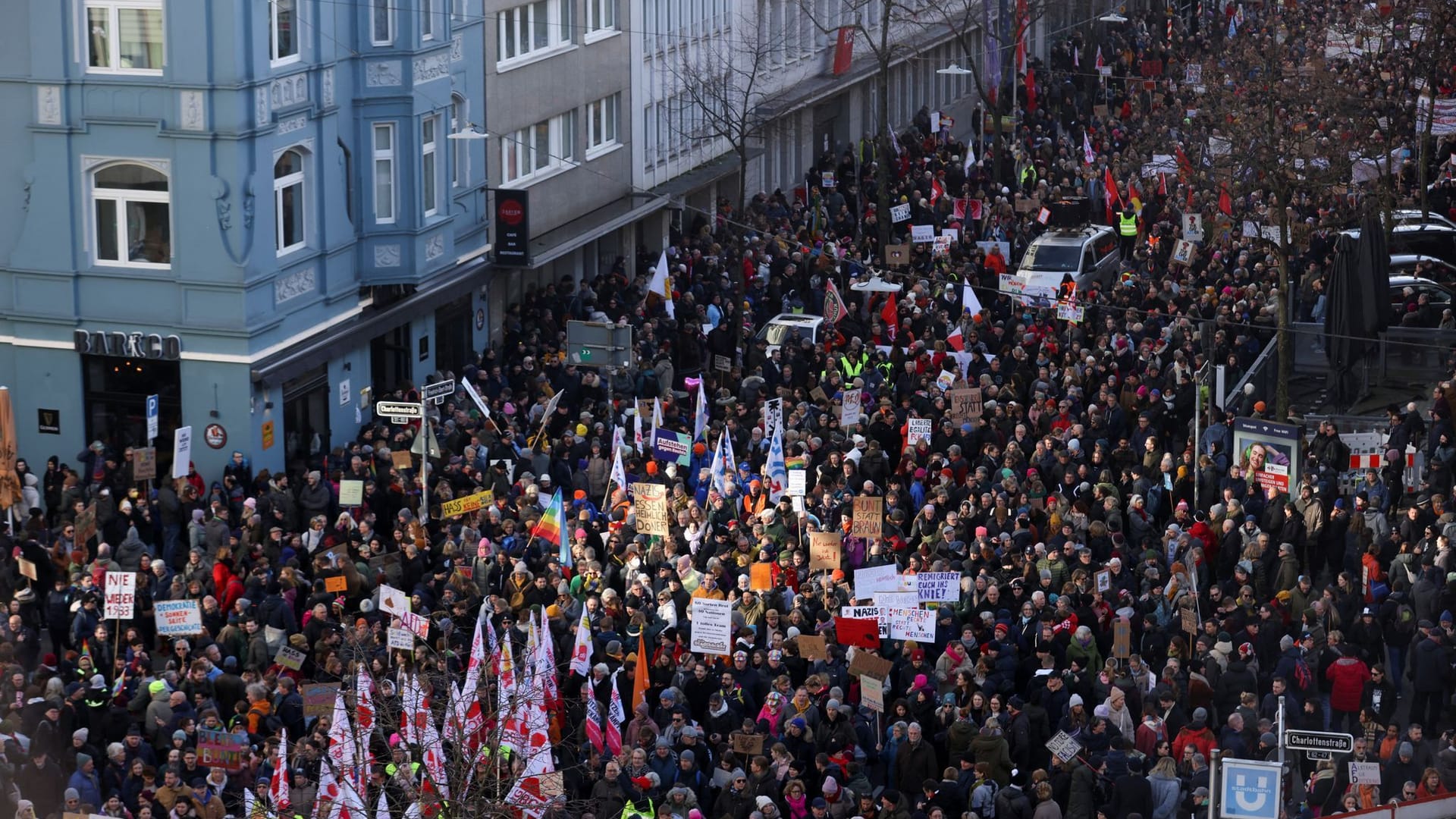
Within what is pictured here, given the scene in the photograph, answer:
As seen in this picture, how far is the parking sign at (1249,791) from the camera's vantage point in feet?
61.4

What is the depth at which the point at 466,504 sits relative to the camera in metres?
27.6

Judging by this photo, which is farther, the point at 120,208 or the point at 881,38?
the point at 881,38

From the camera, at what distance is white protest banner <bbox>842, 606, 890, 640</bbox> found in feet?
78.0

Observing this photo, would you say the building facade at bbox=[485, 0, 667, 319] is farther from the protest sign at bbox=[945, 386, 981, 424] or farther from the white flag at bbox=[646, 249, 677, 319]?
the protest sign at bbox=[945, 386, 981, 424]

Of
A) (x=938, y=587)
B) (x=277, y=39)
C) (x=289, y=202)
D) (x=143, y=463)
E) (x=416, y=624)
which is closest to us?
(x=416, y=624)

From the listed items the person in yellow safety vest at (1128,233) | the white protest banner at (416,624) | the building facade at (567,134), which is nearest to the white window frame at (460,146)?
the building facade at (567,134)

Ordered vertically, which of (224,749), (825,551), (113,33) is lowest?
(224,749)

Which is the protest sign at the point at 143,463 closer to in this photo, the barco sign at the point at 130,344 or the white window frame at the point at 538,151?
the barco sign at the point at 130,344

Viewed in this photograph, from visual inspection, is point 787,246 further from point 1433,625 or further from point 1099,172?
point 1433,625

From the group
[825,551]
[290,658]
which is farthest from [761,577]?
[290,658]

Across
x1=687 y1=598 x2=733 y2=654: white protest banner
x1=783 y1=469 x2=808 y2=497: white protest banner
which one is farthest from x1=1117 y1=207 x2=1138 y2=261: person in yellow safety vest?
x1=687 y1=598 x2=733 y2=654: white protest banner

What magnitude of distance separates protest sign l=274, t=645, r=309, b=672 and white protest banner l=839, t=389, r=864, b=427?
978 cm

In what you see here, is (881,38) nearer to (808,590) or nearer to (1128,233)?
(1128,233)

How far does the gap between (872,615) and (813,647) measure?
976 mm
